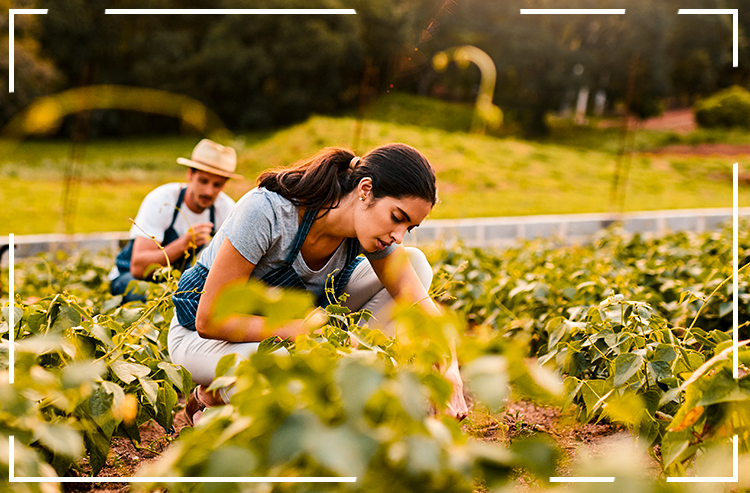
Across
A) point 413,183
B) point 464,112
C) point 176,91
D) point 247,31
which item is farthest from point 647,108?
point 413,183

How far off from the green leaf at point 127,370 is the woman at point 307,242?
259 millimetres

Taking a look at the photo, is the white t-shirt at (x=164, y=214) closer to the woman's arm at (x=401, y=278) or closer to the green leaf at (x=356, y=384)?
the woman's arm at (x=401, y=278)

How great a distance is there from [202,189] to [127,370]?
1758mm

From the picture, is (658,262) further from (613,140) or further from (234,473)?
(613,140)

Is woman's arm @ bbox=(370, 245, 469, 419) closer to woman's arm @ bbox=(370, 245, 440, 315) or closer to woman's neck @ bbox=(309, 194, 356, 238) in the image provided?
woman's arm @ bbox=(370, 245, 440, 315)

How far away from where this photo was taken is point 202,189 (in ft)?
9.77

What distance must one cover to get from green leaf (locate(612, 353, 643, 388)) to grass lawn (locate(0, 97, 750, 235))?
737cm

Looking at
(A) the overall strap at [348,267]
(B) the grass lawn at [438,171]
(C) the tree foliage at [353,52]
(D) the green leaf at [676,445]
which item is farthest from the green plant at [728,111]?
(D) the green leaf at [676,445]

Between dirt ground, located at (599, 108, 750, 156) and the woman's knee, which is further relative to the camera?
dirt ground, located at (599, 108, 750, 156)

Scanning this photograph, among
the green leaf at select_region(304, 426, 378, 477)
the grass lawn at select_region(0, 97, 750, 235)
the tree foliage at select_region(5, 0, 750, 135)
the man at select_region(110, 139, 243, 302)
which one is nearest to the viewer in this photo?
the green leaf at select_region(304, 426, 378, 477)

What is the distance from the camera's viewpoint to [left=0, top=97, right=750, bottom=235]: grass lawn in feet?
34.1

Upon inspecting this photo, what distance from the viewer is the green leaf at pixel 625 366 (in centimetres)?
134

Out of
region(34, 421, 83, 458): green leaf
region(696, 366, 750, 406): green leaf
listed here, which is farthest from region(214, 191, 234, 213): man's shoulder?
region(696, 366, 750, 406): green leaf

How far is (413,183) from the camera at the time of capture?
1.68 m
